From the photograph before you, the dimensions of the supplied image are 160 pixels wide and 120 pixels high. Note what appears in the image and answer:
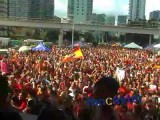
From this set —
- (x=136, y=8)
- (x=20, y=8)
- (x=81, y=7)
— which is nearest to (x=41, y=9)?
(x=20, y=8)

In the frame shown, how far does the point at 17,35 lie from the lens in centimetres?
13050

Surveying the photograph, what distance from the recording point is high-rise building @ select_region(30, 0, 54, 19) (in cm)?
13388

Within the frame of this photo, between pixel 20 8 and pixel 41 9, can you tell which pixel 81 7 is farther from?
pixel 20 8

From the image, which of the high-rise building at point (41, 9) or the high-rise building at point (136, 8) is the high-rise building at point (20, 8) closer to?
the high-rise building at point (41, 9)

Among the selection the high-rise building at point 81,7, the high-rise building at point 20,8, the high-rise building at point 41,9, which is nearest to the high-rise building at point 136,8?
the high-rise building at point 81,7

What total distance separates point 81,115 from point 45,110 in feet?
14.6

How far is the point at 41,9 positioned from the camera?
13438 centimetres

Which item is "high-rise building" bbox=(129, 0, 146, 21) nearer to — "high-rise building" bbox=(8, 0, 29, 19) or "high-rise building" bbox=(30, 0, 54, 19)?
"high-rise building" bbox=(30, 0, 54, 19)

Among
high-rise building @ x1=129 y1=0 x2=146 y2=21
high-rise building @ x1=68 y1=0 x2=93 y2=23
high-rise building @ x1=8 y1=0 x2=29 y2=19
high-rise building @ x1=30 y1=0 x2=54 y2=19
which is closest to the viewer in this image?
high-rise building @ x1=8 y1=0 x2=29 y2=19

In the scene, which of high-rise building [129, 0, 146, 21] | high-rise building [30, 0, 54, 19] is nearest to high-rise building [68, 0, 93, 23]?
high-rise building [30, 0, 54, 19]

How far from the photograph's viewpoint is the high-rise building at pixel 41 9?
439 feet

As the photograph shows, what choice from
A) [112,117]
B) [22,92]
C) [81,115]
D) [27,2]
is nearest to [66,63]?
[22,92]

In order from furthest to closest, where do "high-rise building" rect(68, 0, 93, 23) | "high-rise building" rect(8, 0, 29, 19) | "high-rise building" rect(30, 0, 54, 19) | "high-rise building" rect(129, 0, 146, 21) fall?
1. "high-rise building" rect(129, 0, 146, 21)
2. "high-rise building" rect(30, 0, 54, 19)
3. "high-rise building" rect(68, 0, 93, 23)
4. "high-rise building" rect(8, 0, 29, 19)

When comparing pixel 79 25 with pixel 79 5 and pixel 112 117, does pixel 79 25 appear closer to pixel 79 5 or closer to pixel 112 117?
pixel 79 5
